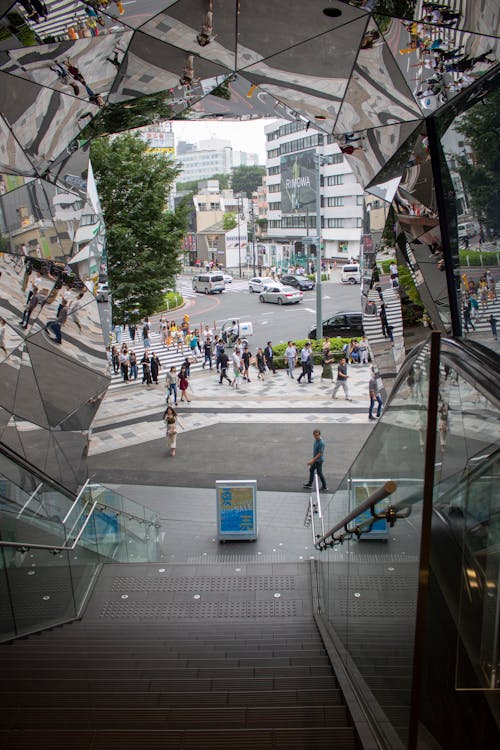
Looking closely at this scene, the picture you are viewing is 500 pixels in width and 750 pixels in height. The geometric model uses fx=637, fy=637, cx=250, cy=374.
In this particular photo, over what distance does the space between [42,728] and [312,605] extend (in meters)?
4.50

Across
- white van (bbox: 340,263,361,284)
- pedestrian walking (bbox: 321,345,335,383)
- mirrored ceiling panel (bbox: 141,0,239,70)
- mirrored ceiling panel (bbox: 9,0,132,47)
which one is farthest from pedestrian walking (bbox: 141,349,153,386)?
white van (bbox: 340,263,361,284)

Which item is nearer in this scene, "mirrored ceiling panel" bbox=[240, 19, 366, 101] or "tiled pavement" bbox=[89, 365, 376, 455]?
"mirrored ceiling panel" bbox=[240, 19, 366, 101]

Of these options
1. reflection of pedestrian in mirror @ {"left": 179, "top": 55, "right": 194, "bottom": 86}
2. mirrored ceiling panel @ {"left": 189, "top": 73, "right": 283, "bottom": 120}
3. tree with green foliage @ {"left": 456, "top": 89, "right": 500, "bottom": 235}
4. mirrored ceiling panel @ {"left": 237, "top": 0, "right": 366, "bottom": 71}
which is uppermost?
mirrored ceiling panel @ {"left": 237, "top": 0, "right": 366, "bottom": 71}

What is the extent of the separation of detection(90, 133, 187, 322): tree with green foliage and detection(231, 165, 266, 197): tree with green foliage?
105858 millimetres

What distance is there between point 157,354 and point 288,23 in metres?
21.2

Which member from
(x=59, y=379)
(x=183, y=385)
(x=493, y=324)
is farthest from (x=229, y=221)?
(x=493, y=324)

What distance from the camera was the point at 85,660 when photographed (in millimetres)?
4766

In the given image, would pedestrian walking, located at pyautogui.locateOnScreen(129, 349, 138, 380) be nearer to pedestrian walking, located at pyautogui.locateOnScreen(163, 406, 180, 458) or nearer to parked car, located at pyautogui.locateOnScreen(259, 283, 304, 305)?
pedestrian walking, located at pyautogui.locateOnScreen(163, 406, 180, 458)

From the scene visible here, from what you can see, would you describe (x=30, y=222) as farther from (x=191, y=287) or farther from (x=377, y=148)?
(x=191, y=287)

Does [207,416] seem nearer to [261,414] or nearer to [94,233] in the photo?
[261,414]

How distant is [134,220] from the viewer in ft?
67.0

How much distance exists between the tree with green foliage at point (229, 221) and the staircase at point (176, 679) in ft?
228

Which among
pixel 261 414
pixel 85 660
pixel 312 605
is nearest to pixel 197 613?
pixel 312 605

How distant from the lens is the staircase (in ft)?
10.6
